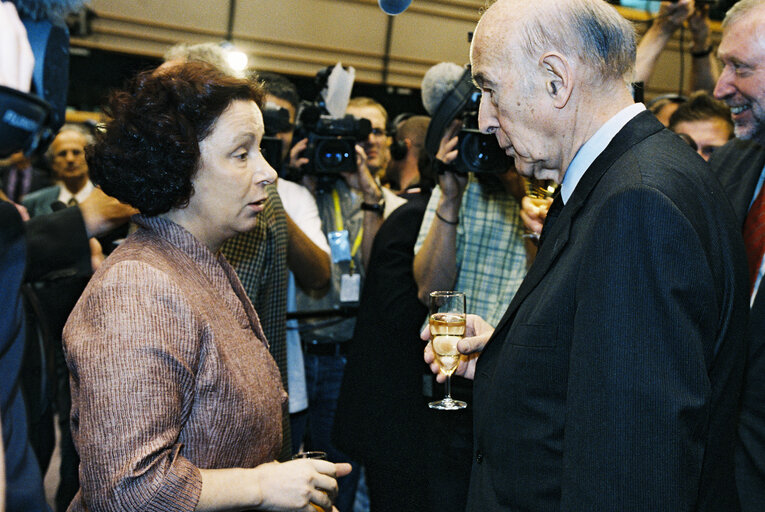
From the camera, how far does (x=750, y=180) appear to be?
1.99 meters

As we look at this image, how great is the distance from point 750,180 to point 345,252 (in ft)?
4.76

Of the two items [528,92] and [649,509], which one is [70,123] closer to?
[528,92]

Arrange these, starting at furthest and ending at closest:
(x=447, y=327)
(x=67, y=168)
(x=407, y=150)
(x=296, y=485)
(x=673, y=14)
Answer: (x=67, y=168) → (x=407, y=150) → (x=673, y=14) → (x=447, y=327) → (x=296, y=485)

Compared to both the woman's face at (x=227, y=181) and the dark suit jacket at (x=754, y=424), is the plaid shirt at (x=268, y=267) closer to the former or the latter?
the woman's face at (x=227, y=181)

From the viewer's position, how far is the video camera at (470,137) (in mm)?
2082

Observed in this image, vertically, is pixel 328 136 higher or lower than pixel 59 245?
higher

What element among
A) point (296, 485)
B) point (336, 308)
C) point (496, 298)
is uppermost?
point (496, 298)

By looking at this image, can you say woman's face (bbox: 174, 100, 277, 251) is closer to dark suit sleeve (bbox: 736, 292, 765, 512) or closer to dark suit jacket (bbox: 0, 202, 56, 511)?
dark suit jacket (bbox: 0, 202, 56, 511)

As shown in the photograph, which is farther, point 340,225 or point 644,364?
point 340,225

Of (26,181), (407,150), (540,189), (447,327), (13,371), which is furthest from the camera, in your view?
(26,181)

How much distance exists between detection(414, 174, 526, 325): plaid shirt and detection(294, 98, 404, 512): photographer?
1.63 ft

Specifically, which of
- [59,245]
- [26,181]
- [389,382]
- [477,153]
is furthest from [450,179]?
[26,181]

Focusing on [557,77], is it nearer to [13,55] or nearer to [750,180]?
[13,55]

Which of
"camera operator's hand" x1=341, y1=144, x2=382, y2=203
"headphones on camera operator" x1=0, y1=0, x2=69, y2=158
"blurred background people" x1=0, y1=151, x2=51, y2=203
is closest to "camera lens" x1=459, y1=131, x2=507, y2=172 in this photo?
"camera operator's hand" x1=341, y1=144, x2=382, y2=203
